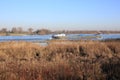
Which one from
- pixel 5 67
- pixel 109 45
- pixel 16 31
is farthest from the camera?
pixel 16 31

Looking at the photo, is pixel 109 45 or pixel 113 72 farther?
pixel 109 45

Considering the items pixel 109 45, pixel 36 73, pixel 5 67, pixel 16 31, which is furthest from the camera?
pixel 16 31

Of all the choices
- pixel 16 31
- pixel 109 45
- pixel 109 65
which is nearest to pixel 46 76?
pixel 109 65

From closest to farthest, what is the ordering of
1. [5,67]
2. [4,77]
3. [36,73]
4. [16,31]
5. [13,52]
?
[4,77] → [36,73] → [5,67] → [13,52] → [16,31]

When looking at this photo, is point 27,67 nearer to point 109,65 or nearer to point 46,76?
point 46,76

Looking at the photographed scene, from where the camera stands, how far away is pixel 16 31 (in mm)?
122062

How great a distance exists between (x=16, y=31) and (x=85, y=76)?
4581 inches

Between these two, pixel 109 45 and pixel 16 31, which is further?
pixel 16 31

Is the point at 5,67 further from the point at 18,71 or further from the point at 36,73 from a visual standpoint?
the point at 36,73

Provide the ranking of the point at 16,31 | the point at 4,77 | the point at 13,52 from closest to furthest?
the point at 4,77
the point at 13,52
the point at 16,31

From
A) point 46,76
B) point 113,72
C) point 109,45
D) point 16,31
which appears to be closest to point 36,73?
point 46,76

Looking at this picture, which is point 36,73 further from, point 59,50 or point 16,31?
point 16,31

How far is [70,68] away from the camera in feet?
28.9

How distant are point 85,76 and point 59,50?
10.7 meters
